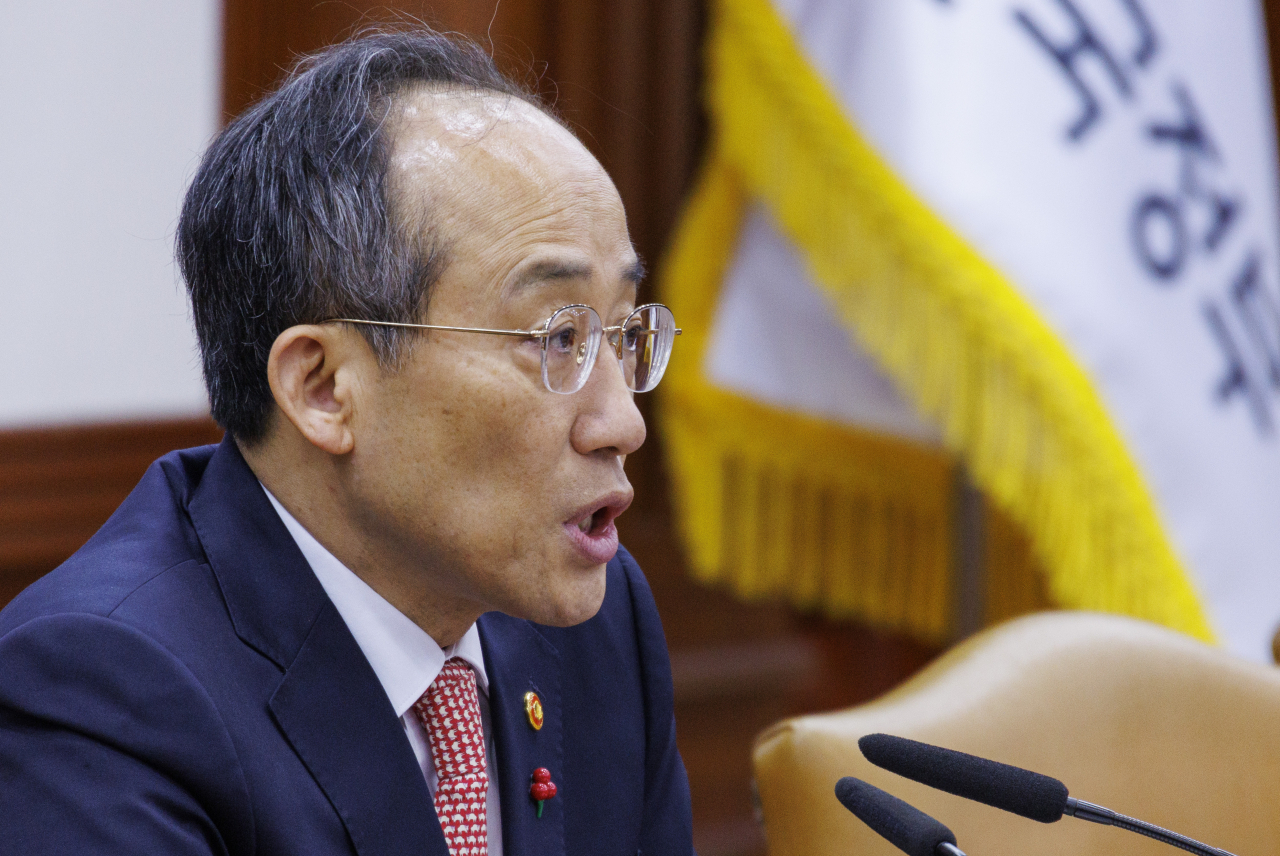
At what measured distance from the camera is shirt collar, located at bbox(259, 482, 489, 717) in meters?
1.00

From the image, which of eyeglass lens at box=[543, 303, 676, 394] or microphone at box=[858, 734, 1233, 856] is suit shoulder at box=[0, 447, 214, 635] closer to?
eyeglass lens at box=[543, 303, 676, 394]

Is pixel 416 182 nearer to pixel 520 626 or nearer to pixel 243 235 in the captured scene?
pixel 243 235

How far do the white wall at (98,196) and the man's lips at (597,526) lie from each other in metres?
1.19

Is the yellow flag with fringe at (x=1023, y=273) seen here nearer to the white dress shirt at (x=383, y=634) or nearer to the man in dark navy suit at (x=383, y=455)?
the man in dark navy suit at (x=383, y=455)

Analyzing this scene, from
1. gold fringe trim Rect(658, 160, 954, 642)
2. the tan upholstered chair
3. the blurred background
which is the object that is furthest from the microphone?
gold fringe trim Rect(658, 160, 954, 642)

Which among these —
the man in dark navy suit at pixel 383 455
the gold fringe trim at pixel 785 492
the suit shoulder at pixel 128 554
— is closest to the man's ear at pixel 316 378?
the man in dark navy suit at pixel 383 455

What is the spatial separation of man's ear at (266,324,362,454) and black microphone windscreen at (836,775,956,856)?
445 millimetres

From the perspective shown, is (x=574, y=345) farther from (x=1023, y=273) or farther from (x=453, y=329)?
(x=1023, y=273)

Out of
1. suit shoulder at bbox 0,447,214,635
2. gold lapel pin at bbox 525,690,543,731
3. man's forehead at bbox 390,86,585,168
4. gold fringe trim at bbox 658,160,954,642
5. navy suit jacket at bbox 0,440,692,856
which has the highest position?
man's forehead at bbox 390,86,585,168

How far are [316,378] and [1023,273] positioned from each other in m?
1.31

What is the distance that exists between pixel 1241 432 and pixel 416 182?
1.64 m

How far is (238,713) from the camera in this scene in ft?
2.88

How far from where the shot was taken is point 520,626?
1.16 m

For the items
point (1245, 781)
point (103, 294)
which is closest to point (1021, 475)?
point (1245, 781)
